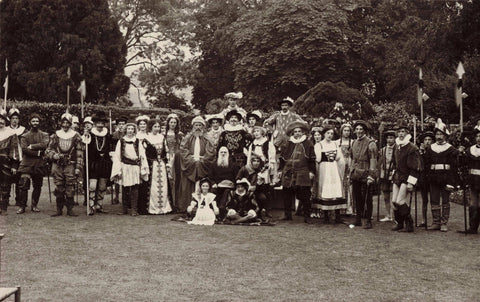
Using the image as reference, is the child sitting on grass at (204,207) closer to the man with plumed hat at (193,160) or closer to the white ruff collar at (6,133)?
the man with plumed hat at (193,160)

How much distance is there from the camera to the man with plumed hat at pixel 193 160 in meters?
11.1

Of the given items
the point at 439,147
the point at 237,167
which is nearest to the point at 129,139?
the point at 237,167

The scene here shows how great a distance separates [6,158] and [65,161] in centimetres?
121

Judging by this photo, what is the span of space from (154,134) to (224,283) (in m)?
5.60

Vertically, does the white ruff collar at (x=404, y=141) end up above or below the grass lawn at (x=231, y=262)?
above

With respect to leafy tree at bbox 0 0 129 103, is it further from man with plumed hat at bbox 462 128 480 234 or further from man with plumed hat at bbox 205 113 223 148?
man with plumed hat at bbox 462 128 480 234

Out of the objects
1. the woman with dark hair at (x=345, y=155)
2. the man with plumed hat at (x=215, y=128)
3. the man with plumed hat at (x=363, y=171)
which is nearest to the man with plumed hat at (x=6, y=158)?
the man with plumed hat at (x=215, y=128)

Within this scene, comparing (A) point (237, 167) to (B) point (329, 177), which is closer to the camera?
(B) point (329, 177)

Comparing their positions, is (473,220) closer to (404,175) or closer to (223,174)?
(404,175)

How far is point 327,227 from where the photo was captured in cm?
990

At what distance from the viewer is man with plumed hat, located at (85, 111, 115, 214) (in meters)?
11.1

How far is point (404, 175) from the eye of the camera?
31.2 ft

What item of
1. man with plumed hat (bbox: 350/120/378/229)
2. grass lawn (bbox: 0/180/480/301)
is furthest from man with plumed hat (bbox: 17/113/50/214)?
man with plumed hat (bbox: 350/120/378/229)

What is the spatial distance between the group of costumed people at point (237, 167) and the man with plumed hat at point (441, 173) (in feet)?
0.05
